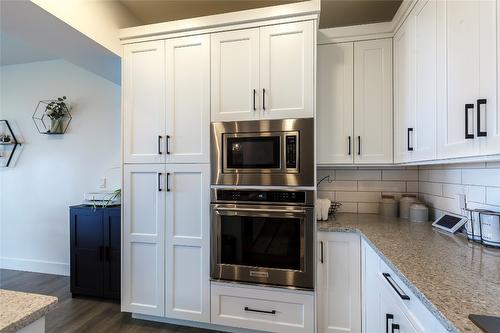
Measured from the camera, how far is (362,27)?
80.6 inches

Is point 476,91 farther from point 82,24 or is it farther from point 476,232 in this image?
point 82,24

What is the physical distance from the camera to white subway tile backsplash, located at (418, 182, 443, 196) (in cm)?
192

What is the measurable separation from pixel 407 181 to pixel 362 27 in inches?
54.3

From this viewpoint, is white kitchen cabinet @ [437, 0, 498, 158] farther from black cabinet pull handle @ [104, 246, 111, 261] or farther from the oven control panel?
black cabinet pull handle @ [104, 246, 111, 261]

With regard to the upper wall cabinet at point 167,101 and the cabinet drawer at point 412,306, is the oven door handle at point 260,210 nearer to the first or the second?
the upper wall cabinet at point 167,101

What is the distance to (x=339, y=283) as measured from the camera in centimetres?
180

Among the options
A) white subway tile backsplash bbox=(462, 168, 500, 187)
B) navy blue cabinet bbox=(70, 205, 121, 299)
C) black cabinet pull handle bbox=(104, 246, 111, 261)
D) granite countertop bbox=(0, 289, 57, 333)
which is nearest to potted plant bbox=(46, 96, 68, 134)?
navy blue cabinet bbox=(70, 205, 121, 299)

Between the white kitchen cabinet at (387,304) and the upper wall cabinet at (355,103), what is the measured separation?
770 millimetres

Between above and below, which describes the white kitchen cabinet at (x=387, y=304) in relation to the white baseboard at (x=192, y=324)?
above

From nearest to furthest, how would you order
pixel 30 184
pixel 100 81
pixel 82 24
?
pixel 82 24, pixel 100 81, pixel 30 184

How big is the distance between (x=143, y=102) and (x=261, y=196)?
1.26 metres

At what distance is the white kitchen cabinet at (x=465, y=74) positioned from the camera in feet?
3.18

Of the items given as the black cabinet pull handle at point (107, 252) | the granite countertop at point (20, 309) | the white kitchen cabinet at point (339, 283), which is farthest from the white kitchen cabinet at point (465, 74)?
the black cabinet pull handle at point (107, 252)

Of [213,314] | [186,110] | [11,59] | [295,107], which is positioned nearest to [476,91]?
[295,107]
